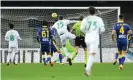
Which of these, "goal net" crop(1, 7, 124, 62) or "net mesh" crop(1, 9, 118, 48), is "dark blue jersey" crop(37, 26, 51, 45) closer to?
"goal net" crop(1, 7, 124, 62)

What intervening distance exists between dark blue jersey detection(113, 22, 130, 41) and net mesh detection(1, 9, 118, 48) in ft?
30.6

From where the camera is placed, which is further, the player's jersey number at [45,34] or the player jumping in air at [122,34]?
the player's jersey number at [45,34]

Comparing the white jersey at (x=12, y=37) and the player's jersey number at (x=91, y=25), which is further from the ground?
the player's jersey number at (x=91, y=25)

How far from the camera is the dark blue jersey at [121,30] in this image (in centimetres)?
2167

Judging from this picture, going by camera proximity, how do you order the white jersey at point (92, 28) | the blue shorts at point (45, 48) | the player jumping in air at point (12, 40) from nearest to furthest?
the white jersey at point (92, 28), the blue shorts at point (45, 48), the player jumping in air at point (12, 40)

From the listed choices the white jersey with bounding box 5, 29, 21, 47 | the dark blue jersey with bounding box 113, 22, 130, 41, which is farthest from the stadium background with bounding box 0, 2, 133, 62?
the dark blue jersey with bounding box 113, 22, 130, 41

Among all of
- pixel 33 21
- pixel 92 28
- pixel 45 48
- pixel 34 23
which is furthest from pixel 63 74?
pixel 33 21

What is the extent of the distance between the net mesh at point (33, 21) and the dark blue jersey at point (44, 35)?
24.1 ft

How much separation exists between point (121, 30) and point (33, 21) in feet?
39.1

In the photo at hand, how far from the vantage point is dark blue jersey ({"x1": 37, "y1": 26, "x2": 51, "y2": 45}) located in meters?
23.8

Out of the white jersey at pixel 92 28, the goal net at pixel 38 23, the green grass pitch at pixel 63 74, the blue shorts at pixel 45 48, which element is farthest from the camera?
the goal net at pixel 38 23

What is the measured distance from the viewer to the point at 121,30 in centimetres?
2181

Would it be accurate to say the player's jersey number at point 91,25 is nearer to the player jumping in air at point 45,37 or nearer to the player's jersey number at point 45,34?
the player jumping in air at point 45,37

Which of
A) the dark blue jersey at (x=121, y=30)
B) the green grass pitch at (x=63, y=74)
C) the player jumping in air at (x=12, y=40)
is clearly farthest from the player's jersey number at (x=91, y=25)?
the player jumping in air at (x=12, y=40)
